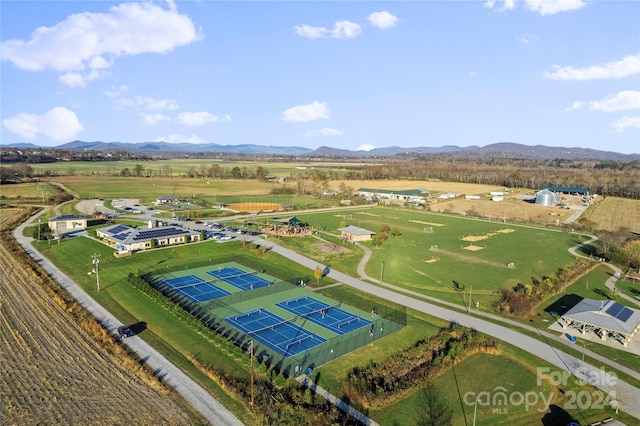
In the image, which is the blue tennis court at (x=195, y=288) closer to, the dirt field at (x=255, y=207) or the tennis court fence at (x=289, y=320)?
the tennis court fence at (x=289, y=320)

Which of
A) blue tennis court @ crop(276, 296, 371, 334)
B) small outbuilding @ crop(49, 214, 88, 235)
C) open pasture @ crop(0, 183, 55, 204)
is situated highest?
open pasture @ crop(0, 183, 55, 204)

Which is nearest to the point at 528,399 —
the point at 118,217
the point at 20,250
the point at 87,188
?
the point at 20,250

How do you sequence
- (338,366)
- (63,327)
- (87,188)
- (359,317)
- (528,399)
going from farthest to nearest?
(87,188), (359,317), (63,327), (338,366), (528,399)

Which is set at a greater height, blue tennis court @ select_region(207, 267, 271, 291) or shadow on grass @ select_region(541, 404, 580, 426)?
blue tennis court @ select_region(207, 267, 271, 291)

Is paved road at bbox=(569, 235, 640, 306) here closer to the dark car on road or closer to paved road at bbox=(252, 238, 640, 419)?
paved road at bbox=(252, 238, 640, 419)

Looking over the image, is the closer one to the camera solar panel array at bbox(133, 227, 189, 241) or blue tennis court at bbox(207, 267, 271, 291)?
blue tennis court at bbox(207, 267, 271, 291)

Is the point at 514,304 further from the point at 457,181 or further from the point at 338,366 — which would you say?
the point at 457,181

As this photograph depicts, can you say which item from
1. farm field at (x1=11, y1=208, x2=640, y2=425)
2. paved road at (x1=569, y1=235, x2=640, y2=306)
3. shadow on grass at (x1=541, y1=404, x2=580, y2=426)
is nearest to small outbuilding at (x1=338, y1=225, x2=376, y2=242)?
farm field at (x1=11, y1=208, x2=640, y2=425)

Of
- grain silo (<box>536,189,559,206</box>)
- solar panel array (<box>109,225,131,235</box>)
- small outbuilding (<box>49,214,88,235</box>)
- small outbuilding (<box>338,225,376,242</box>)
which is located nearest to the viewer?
solar panel array (<box>109,225,131,235</box>)
